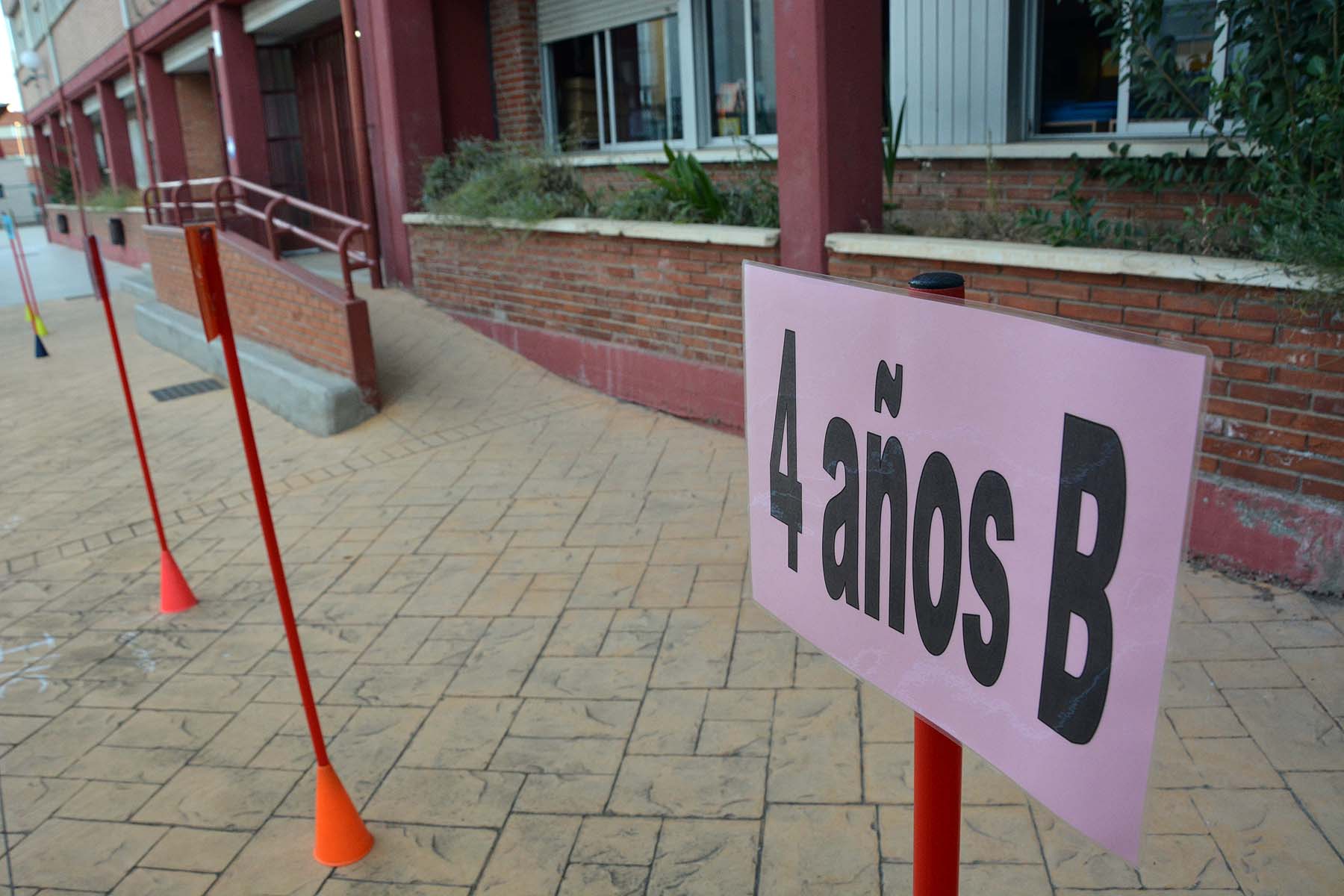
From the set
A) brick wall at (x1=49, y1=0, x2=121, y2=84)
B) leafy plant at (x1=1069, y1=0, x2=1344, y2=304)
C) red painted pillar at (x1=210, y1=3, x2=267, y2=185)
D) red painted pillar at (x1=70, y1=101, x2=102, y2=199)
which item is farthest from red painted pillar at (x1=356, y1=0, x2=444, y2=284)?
red painted pillar at (x1=70, y1=101, x2=102, y2=199)

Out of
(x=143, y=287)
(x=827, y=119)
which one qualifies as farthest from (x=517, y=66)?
(x=827, y=119)

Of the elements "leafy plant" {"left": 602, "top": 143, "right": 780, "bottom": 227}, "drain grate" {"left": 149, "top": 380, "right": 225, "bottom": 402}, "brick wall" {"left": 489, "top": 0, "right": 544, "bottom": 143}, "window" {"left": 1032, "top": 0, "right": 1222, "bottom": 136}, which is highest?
"brick wall" {"left": 489, "top": 0, "right": 544, "bottom": 143}

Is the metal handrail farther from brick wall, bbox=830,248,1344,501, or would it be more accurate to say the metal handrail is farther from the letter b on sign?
the letter b on sign

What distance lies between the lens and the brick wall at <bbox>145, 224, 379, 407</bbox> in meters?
7.40

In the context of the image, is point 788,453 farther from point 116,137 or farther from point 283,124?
point 116,137

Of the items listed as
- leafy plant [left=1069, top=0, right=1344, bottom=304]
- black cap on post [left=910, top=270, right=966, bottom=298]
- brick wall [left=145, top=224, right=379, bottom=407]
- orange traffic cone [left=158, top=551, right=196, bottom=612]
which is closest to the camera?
black cap on post [left=910, top=270, right=966, bottom=298]

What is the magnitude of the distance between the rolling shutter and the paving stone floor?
559 cm

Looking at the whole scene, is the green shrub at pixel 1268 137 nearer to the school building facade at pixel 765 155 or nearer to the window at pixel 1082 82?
the school building facade at pixel 765 155

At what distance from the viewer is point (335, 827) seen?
302cm

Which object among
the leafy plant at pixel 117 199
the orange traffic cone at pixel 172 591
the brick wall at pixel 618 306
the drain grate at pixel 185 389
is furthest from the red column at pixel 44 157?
the orange traffic cone at pixel 172 591

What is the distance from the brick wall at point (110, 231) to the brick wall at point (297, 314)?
6.82 meters

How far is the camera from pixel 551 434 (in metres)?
6.88

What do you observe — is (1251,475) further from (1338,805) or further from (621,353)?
(621,353)

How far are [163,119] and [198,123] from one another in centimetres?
68
